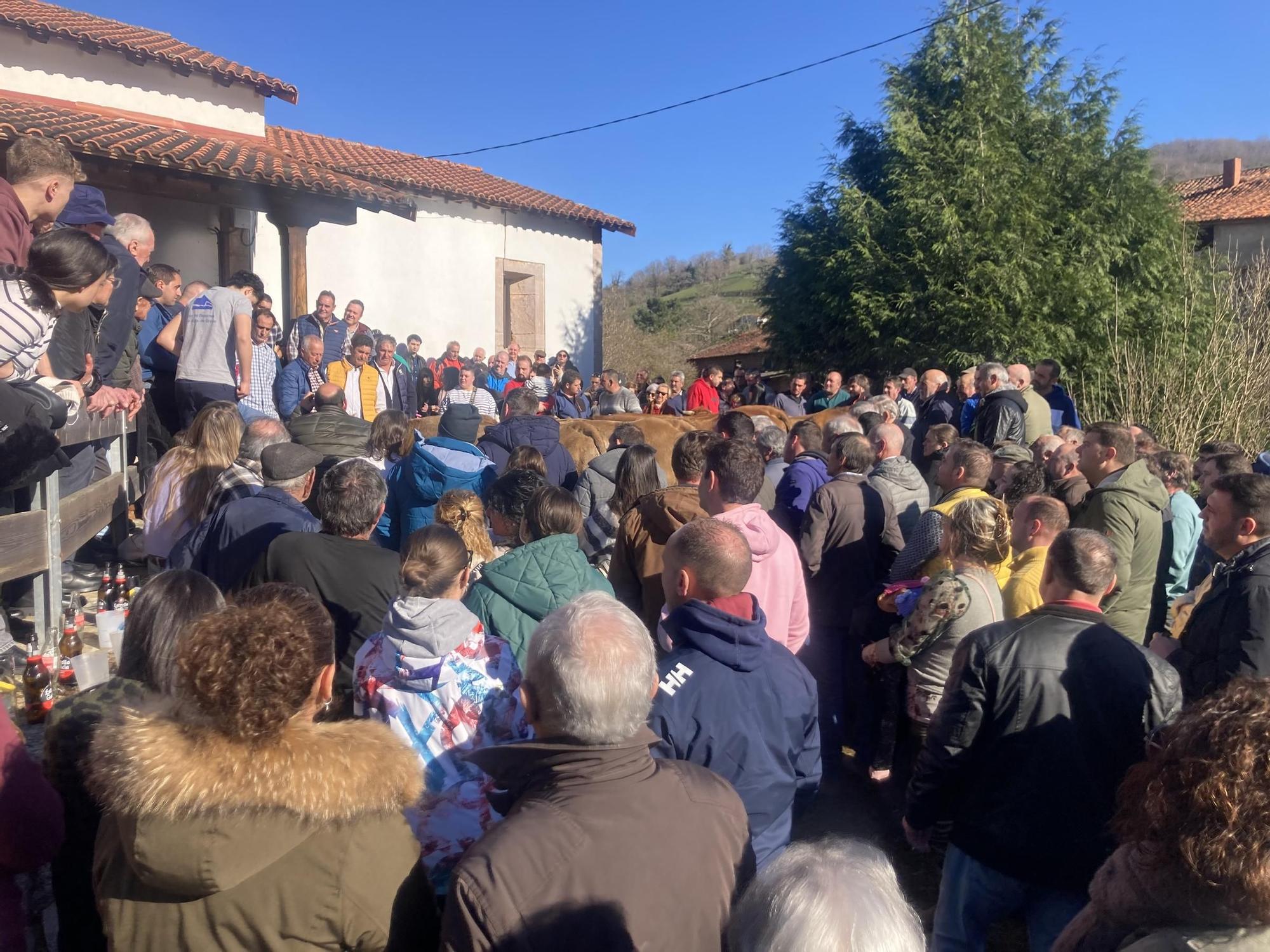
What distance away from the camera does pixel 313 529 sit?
12.7 feet

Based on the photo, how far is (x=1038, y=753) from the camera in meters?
2.50

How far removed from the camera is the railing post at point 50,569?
4.20 m

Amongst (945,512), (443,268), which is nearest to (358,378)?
(945,512)

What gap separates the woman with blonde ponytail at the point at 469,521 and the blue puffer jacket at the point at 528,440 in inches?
86.1

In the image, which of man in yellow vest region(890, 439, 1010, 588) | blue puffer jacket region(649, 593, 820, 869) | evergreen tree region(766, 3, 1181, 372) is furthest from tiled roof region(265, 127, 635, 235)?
blue puffer jacket region(649, 593, 820, 869)

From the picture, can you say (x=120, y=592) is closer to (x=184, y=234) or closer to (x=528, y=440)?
(x=528, y=440)

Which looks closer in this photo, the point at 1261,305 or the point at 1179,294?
the point at 1261,305

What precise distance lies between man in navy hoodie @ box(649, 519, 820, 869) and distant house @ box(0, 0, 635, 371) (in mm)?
9034

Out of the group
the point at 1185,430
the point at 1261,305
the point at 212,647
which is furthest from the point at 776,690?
the point at 1261,305

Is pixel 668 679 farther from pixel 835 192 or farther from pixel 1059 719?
pixel 835 192

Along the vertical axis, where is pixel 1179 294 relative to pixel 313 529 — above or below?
above

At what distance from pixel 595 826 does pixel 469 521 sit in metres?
2.32

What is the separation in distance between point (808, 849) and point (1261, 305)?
14.0 metres

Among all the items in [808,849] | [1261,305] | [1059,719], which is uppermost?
[1261,305]
